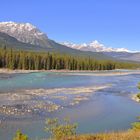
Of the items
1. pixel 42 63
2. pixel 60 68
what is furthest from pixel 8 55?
pixel 60 68

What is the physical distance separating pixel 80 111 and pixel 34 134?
661 inches

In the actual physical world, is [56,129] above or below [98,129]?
above

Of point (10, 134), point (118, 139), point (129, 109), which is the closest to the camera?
point (118, 139)

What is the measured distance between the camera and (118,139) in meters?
15.2

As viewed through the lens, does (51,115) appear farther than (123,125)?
Yes

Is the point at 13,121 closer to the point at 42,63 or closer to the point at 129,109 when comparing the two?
the point at 129,109

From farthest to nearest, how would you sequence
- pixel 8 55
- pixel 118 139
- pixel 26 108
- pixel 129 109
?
pixel 8 55
pixel 129 109
pixel 26 108
pixel 118 139

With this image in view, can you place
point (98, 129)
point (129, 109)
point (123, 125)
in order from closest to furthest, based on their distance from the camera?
point (98, 129)
point (123, 125)
point (129, 109)

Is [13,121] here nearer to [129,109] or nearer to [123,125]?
[123,125]

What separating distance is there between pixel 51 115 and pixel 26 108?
610 centimetres

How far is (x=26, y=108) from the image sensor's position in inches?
1911

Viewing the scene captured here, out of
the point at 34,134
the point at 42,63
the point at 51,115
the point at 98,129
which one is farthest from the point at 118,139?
the point at 42,63

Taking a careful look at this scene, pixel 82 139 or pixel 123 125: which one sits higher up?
pixel 82 139

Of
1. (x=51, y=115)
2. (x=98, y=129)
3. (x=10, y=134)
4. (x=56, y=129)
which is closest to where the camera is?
(x=56, y=129)
